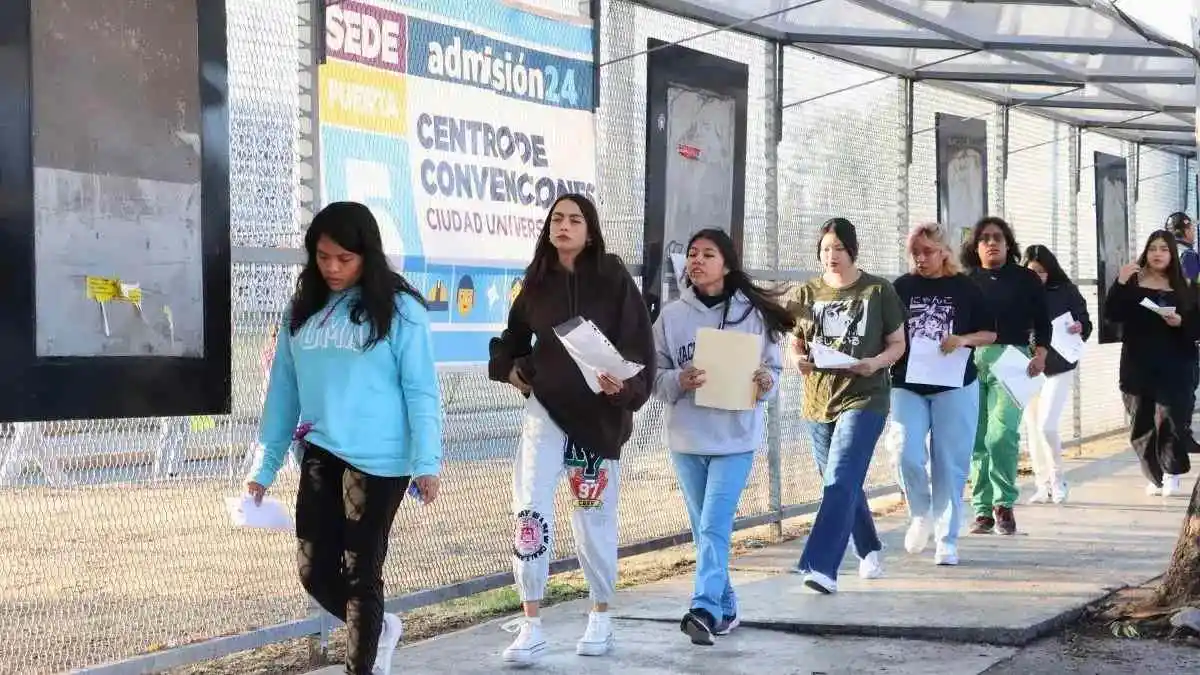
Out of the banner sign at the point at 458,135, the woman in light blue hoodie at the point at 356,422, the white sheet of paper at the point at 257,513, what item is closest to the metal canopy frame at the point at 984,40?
the banner sign at the point at 458,135

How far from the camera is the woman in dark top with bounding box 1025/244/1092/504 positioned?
10500 millimetres

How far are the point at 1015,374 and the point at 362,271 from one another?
16.8ft

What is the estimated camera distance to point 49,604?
20.1 ft

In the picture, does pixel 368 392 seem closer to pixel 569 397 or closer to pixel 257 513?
pixel 257 513

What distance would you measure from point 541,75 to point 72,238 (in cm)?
270

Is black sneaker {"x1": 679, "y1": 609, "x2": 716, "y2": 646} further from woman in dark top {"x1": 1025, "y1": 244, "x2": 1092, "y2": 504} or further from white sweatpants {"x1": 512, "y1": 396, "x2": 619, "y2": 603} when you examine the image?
woman in dark top {"x1": 1025, "y1": 244, "x2": 1092, "y2": 504}

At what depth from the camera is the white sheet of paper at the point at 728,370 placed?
624cm

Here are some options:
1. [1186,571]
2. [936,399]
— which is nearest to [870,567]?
[936,399]

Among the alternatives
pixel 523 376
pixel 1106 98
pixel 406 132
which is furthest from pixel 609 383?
pixel 1106 98

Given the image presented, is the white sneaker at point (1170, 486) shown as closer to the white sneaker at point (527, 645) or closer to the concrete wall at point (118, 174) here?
the white sneaker at point (527, 645)

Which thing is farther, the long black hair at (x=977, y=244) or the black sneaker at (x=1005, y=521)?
the black sneaker at (x=1005, y=521)

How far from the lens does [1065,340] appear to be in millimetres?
10664

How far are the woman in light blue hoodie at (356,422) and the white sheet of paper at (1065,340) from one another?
260 inches

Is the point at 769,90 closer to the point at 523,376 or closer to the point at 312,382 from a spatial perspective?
the point at 523,376
